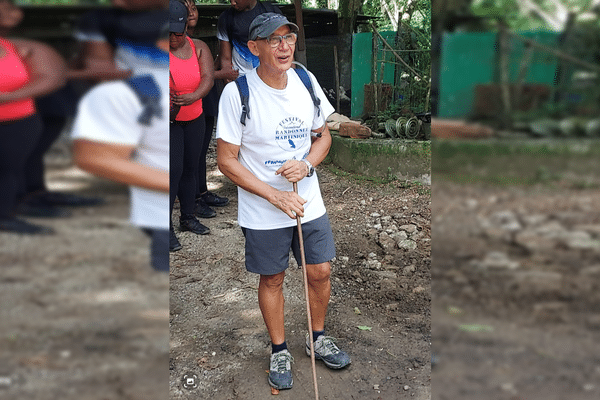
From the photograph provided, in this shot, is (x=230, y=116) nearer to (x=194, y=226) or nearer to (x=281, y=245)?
(x=281, y=245)

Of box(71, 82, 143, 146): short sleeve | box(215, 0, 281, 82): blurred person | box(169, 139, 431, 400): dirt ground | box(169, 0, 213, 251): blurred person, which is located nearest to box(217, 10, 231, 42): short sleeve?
box(215, 0, 281, 82): blurred person

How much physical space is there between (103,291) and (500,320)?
33.0 inches

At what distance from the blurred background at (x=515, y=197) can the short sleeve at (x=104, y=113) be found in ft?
2.07

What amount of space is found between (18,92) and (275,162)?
1619 millimetres

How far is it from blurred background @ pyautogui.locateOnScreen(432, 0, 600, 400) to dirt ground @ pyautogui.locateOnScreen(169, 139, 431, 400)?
1690mm

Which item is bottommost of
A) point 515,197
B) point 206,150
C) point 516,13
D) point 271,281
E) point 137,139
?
point 271,281

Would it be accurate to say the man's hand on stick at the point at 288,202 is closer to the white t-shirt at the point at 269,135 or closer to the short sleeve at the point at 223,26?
the white t-shirt at the point at 269,135

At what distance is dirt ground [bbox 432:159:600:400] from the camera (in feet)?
3.77

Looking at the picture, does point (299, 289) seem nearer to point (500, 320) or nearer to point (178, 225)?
point (178, 225)

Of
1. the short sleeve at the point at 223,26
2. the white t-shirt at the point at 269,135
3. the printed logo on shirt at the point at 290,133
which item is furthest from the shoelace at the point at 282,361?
the short sleeve at the point at 223,26

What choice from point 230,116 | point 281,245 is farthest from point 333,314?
point 230,116

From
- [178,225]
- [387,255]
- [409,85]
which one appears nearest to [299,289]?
[387,255]

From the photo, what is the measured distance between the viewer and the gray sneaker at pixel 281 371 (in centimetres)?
282

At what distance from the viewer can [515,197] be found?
1.14 m
